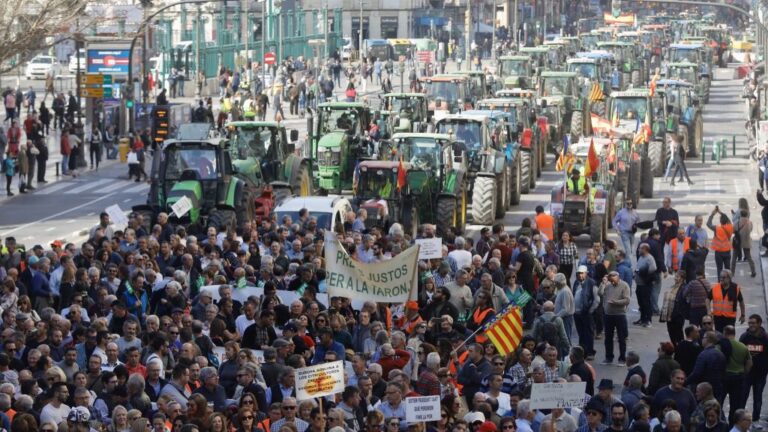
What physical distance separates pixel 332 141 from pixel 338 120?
1.56 meters

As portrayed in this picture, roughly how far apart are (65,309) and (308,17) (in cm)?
9466

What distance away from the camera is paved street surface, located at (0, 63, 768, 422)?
32750mm

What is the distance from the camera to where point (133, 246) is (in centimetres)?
2678

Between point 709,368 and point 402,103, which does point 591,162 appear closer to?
point 402,103

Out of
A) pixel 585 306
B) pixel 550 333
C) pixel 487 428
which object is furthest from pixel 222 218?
pixel 487 428

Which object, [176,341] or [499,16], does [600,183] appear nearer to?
[176,341]

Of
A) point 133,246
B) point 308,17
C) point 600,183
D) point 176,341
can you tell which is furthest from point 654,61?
point 176,341

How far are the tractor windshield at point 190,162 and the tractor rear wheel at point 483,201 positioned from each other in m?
6.45

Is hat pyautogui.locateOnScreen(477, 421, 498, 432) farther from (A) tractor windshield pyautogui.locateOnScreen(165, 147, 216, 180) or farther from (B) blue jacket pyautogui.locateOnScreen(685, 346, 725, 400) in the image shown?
(A) tractor windshield pyautogui.locateOnScreen(165, 147, 216, 180)

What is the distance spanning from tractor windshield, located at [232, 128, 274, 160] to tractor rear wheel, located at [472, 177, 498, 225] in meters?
4.04

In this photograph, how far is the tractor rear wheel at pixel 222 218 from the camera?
105 feet

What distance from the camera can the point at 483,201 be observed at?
3756 centimetres

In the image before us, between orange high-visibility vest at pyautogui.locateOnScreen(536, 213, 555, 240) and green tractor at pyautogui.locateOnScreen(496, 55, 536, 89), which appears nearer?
orange high-visibility vest at pyautogui.locateOnScreen(536, 213, 555, 240)

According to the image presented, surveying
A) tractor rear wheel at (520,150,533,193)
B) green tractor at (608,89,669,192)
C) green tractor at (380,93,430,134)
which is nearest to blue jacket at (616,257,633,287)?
tractor rear wheel at (520,150,533,193)
